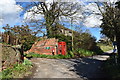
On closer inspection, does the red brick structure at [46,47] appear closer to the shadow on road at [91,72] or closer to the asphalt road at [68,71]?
the asphalt road at [68,71]

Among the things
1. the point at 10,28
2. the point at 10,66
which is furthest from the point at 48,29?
the point at 10,66

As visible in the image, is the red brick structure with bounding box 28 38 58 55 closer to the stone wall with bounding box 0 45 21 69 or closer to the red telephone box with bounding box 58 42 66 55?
the red telephone box with bounding box 58 42 66 55

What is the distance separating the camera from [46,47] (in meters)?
18.5

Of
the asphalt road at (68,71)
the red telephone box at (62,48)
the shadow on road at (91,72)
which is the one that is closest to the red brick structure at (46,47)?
the red telephone box at (62,48)

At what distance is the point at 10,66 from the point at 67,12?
50.2ft

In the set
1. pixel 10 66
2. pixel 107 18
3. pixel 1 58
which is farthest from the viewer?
pixel 107 18

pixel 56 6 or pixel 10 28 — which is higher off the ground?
pixel 56 6

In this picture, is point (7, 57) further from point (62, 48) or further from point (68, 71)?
point (62, 48)

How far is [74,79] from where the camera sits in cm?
688

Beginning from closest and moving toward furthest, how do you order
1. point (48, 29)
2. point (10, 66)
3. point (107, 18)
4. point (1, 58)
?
1. point (1, 58)
2. point (10, 66)
3. point (107, 18)
4. point (48, 29)

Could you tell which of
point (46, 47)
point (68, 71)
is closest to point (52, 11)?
point (46, 47)

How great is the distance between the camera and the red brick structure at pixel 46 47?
1798 centimetres

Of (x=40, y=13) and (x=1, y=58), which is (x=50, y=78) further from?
(x=40, y=13)

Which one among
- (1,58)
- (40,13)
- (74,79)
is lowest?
(74,79)
